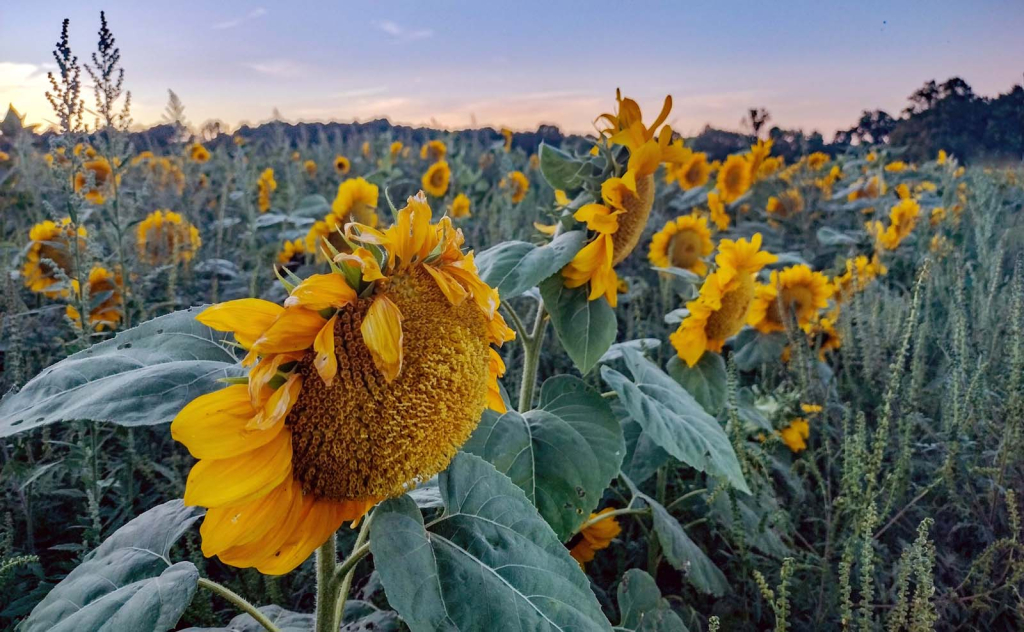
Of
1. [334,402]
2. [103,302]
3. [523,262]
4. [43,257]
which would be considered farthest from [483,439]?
[43,257]

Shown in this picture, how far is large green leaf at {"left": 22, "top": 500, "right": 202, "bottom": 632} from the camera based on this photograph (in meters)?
0.80

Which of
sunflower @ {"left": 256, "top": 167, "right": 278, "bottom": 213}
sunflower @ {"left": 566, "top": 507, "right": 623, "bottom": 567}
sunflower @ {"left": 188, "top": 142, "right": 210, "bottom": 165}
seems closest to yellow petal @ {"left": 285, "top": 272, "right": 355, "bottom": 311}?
sunflower @ {"left": 566, "top": 507, "right": 623, "bottom": 567}

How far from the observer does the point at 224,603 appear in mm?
1833

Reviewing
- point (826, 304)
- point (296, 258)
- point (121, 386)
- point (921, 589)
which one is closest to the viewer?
point (121, 386)

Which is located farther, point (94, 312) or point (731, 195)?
point (731, 195)

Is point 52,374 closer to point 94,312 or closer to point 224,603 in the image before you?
point 224,603

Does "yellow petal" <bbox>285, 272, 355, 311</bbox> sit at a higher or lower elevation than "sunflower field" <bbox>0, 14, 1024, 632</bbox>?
higher

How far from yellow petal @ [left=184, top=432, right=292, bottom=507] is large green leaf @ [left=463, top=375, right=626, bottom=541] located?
0.59 metres

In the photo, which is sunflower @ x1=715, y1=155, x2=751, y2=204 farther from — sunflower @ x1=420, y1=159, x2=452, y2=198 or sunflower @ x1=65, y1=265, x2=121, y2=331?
sunflower @ x1=65, y1=265, x2=121, y2=331

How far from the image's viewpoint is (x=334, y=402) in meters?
0.81

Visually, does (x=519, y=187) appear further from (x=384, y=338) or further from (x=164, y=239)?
(x=384, y=338)

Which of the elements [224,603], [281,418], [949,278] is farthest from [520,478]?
[949,278]

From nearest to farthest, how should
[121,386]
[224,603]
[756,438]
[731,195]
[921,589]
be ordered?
[121,386] < [921,589] < [224,603] < [756,438] < [731,195]

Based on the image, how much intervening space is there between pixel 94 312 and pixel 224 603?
4.59 ft
